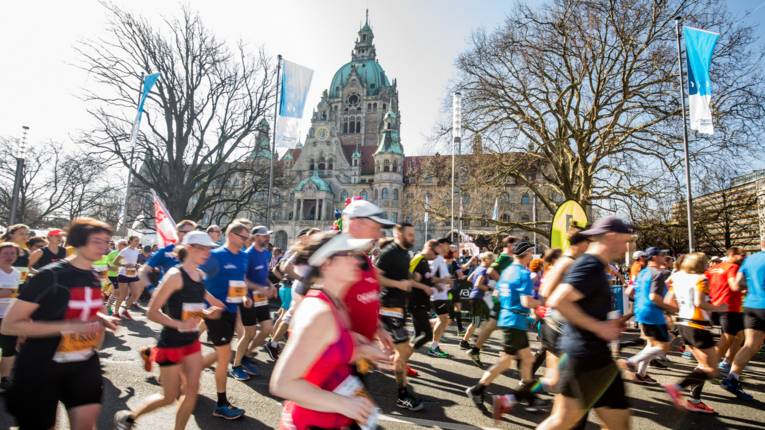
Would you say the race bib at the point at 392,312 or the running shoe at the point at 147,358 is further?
the race bib at the point at 392,312

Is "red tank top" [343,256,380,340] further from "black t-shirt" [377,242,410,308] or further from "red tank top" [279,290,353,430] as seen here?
"black t-shirt" [377,242,410,308]

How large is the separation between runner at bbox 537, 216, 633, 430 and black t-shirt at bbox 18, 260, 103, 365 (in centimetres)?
340

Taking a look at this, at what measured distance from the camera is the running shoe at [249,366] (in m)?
6.38

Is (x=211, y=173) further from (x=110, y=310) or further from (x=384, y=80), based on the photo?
(x=384, y=80)

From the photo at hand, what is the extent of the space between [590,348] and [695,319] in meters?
3.68

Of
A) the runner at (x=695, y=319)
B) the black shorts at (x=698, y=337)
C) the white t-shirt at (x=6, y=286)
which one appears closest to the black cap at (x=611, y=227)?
the runner at (x=695, y=319)

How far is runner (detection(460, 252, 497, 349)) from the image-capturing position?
882 centimetres

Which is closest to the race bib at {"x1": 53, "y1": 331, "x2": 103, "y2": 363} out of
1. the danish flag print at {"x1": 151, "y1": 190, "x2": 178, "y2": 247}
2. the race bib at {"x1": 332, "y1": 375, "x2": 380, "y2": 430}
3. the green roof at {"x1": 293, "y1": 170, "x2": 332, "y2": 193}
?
the race bib at {"x1": 332, "y1": 375, "x2": 380, "y2": 430}

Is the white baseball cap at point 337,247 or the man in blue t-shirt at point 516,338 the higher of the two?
the white baseball cap at point 337,247

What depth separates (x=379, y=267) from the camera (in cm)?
528

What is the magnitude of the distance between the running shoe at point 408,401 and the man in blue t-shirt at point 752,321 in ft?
14.6

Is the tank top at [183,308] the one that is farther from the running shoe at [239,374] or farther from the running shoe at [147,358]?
the running shoe at [239,374]

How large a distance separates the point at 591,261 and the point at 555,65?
1818cm

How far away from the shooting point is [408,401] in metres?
5.07
